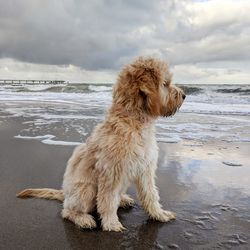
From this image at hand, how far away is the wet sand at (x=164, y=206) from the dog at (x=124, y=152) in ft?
0.68

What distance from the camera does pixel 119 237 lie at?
3.71 m

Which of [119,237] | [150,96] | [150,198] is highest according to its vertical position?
[150,96]

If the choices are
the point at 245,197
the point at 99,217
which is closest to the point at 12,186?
the point at 99,217

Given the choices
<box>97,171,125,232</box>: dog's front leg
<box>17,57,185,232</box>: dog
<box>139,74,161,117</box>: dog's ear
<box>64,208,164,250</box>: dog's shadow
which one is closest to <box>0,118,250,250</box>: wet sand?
<box>64,208,164,250</box>: dog's shadow

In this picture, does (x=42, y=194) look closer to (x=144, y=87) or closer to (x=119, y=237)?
(x=119, y=237)

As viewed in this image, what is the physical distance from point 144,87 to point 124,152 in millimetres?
732

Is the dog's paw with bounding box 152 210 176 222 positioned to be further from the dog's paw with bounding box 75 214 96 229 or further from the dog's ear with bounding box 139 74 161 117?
the dog's ear with bounding box 139 74 161 117

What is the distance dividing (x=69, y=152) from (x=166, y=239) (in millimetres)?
4003

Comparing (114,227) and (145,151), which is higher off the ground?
(145,151)

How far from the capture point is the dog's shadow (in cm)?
354

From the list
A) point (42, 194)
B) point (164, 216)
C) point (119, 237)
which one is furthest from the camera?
point (42, 194)

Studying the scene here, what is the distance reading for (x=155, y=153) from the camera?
4.09m

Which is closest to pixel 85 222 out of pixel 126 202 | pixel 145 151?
pixel 126 202

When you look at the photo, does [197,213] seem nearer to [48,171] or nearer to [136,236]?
[136,236]
